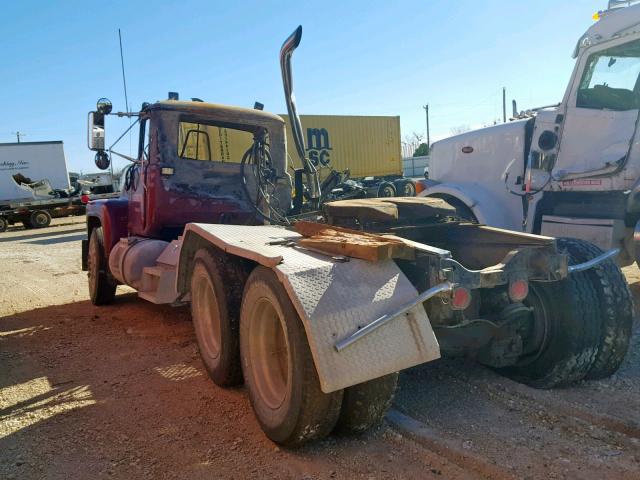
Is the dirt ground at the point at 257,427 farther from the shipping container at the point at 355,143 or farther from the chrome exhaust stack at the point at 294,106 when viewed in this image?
the shipping container at the point at 355,143

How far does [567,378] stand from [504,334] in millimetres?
545

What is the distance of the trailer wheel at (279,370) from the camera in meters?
2.65

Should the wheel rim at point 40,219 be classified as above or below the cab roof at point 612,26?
below

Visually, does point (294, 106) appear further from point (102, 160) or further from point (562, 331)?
point (562, 331)

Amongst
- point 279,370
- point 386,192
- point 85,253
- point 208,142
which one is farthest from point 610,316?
point 386,192

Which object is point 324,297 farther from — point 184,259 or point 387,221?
point 184,259

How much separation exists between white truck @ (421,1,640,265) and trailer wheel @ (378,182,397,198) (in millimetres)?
11173

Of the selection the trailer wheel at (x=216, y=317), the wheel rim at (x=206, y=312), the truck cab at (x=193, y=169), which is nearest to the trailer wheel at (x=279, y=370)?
the trailer wheel at (x=216, y=317)

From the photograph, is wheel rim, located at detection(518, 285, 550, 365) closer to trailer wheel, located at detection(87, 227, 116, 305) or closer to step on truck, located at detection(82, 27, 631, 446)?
step on truck, located at detection(82, 27, 631, 446)

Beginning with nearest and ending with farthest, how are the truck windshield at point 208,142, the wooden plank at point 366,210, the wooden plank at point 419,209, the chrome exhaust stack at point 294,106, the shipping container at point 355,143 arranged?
the wooden plank at point 366,210 < the wooden plank at point 419,209 < the chrome exhaust stack at point 294,106 < the truck windshield at point 208,142 < the shipping container at point 355,143

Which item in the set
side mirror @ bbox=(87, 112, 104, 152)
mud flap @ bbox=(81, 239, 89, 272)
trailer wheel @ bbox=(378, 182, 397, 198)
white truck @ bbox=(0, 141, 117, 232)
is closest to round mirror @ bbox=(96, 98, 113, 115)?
side mirror @ bbox=(87, 112, 104, 152)

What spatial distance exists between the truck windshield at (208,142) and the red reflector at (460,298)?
3.93 meters

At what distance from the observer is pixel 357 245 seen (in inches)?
112

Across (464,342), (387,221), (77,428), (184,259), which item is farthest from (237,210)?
(464,342)
